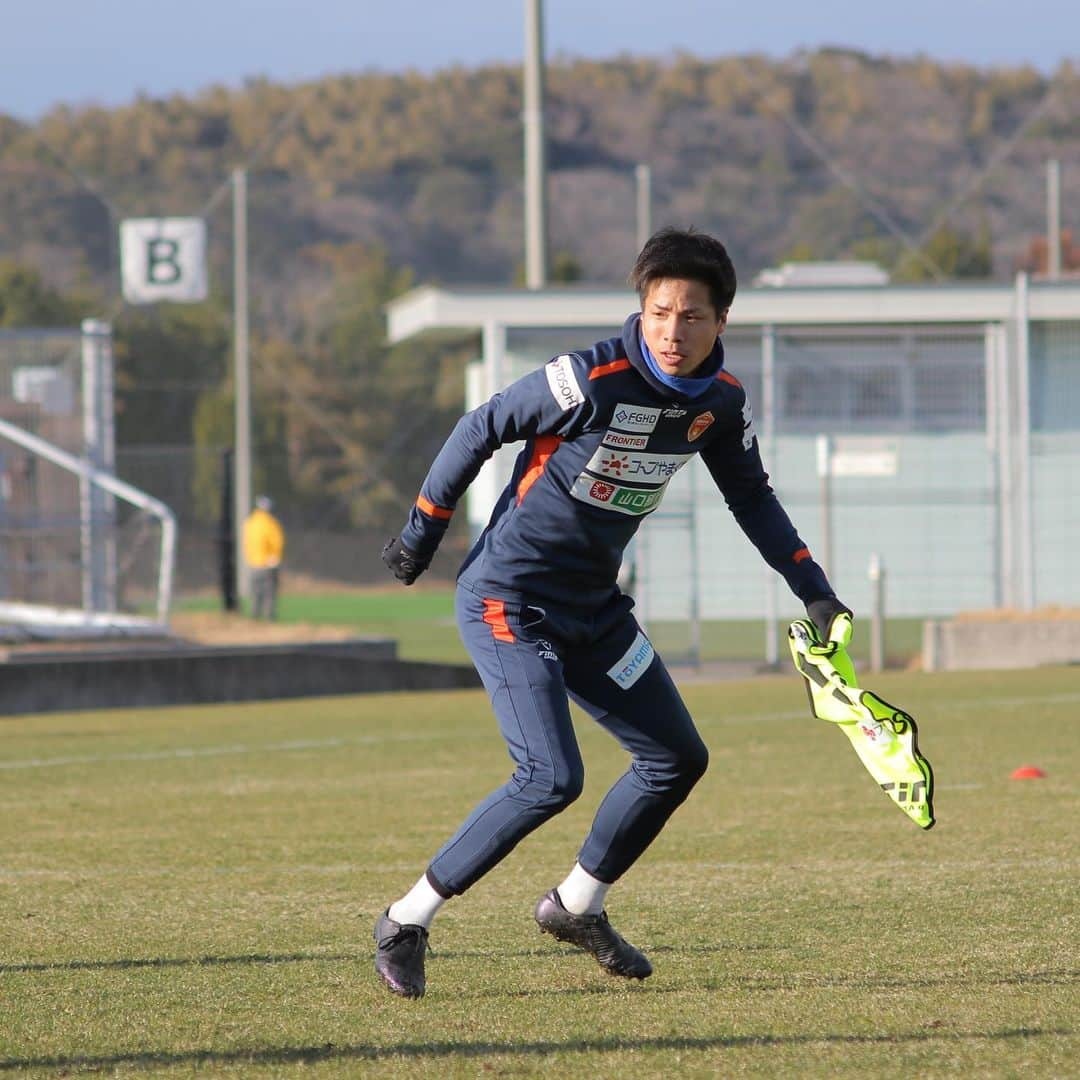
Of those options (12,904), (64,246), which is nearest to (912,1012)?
(12,904)

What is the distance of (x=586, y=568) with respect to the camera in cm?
534

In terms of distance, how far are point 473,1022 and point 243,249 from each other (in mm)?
38770

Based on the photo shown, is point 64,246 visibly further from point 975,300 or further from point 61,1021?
point 61,1021

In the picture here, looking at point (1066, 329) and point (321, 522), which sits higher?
point (1066, 329)

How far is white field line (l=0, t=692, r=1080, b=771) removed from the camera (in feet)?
40.2

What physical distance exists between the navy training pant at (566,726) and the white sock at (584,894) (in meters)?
0.03

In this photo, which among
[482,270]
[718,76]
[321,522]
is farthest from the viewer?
[718,76]

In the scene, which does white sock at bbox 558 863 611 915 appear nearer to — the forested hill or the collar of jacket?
the collar of jacket

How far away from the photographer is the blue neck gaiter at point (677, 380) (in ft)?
16.7

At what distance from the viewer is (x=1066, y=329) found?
2527cm

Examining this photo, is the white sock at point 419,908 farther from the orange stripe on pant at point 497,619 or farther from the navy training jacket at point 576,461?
the navy training jacket at point 576,461

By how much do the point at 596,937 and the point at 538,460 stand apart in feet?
4.39

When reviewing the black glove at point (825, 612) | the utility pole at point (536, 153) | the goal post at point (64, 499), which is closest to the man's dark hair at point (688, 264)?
the black glove at point (825, 612)

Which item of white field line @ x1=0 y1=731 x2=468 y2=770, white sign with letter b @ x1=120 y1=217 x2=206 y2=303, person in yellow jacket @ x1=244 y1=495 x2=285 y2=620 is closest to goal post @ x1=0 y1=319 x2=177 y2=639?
white field line @ x1=0 y1=731 x2=468 y2=770
